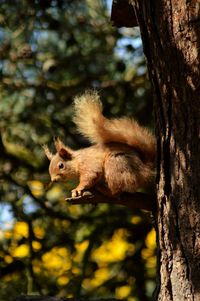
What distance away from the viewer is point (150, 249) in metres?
4.04

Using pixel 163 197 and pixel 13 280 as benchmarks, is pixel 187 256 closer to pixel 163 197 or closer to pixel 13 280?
pixel 163 197

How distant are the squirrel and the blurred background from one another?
980 mm

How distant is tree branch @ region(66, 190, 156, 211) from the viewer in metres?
2.39

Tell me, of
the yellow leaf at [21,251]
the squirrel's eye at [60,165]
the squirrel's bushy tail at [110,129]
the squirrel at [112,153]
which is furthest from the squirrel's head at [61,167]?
the yellow leaf at [21,251]

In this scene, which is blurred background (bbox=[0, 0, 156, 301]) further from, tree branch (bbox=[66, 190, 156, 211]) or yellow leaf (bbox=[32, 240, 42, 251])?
tree branch (bbox=[66, 190, 156, 211])

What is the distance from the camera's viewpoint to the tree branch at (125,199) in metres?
2.39

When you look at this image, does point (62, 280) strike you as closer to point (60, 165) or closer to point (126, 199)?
point (60, 165)

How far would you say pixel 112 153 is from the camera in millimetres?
2797

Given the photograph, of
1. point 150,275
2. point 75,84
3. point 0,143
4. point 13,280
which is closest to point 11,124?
point 0,143

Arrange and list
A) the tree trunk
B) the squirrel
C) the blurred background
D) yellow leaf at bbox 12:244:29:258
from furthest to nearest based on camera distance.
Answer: yellow leaf at bbox 12:244:29:258 → the blurred background → the squirrel → the tree trunk

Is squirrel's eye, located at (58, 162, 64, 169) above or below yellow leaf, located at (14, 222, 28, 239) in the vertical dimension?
above

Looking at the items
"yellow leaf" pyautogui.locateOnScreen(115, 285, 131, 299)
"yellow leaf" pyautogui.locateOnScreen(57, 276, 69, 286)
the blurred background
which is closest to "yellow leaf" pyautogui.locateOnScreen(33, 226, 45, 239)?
the blurred background

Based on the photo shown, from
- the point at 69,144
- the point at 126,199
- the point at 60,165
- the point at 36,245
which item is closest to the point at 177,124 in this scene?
the point at 126,199

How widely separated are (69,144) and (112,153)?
121cm
